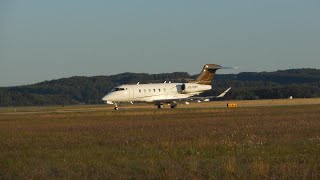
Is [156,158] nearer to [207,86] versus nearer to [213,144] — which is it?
[213,144]

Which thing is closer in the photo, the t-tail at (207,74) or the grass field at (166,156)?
the grass field at (166,156)

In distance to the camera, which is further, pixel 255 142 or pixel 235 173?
pixel 255 142

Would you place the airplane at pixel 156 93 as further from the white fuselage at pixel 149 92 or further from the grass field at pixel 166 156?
the grass field at pixel 166 156

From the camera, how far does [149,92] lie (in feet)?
282

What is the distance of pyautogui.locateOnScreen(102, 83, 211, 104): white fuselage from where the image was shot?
8411 centimetres

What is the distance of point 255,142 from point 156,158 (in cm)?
569

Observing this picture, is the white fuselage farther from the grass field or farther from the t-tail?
the grass field

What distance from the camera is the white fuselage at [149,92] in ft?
276

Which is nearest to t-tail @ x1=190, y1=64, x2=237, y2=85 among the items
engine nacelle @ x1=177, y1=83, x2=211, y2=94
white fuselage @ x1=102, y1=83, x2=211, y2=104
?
engine nacelle @ x1=177, y1=83, x2=211, y2=94

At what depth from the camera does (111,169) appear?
17641 mm

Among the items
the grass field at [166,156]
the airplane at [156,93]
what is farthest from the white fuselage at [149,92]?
the grass field at [166,156]

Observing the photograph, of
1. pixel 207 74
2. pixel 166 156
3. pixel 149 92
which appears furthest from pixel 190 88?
pixel 166 156

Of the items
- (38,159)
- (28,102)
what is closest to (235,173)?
(38,159)

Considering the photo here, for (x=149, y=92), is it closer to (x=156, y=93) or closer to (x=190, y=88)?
(x=156, y=93)
